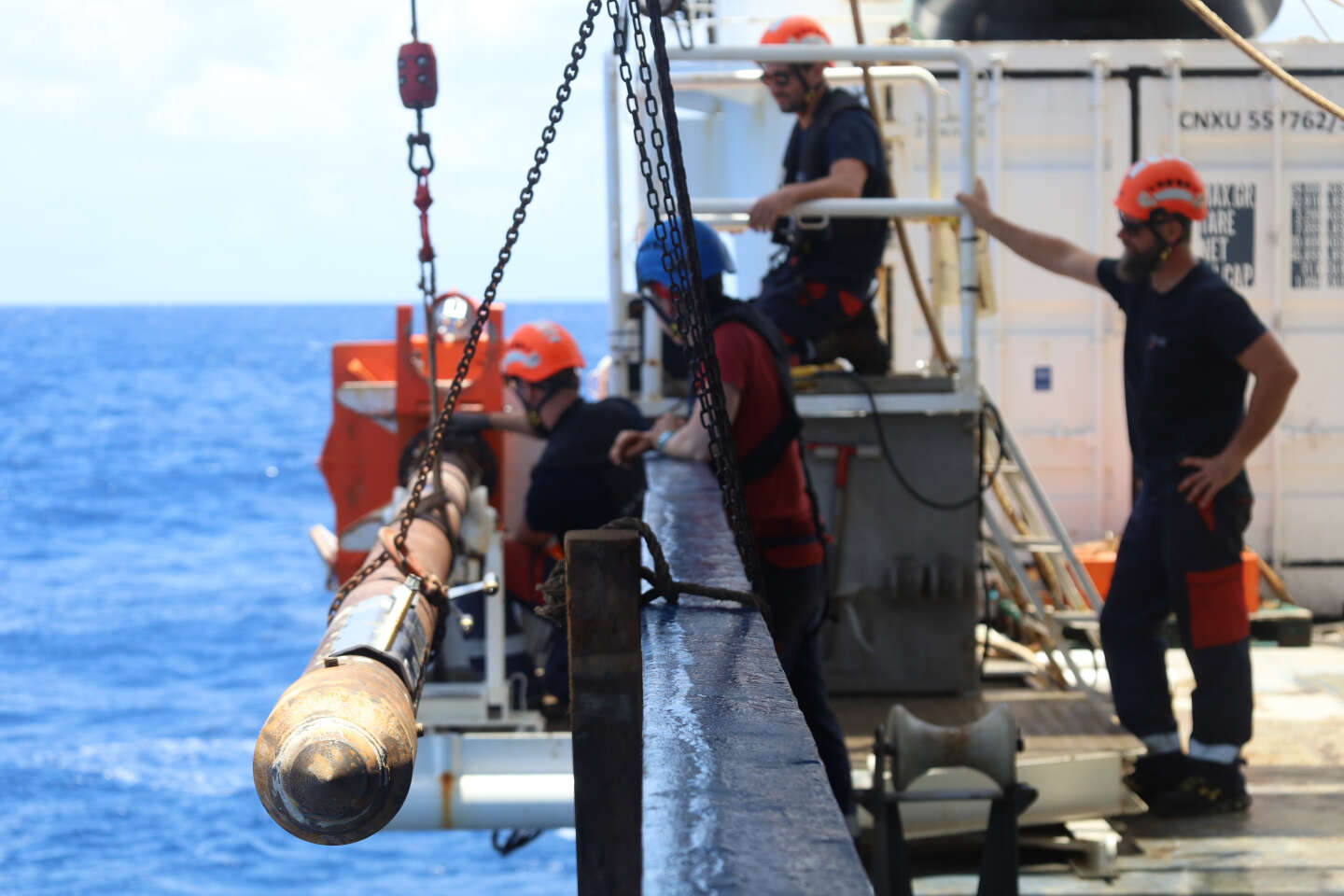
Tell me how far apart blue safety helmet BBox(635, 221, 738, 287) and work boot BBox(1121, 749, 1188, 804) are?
2407mm

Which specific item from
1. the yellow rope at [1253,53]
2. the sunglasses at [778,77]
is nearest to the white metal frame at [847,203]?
the sunglasses at [778,77]

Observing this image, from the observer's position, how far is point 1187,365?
5133 millimetres

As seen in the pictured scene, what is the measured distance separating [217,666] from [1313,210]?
56.6 feet

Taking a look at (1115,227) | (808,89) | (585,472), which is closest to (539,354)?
(585,472)

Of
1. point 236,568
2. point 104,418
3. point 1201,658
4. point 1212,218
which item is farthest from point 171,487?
point 1201,658

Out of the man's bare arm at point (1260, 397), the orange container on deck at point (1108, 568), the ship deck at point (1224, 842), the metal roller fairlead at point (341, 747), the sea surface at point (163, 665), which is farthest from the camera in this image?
the sea surface at point (163, 665)

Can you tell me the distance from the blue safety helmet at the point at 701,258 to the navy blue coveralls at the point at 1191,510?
1554mm

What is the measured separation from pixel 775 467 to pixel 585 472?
1.92 m

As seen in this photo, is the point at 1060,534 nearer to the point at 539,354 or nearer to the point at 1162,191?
the point at 1162,191

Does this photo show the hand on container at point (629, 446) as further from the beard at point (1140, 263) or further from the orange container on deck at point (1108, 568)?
the orange container on deck at point (1108, 568)

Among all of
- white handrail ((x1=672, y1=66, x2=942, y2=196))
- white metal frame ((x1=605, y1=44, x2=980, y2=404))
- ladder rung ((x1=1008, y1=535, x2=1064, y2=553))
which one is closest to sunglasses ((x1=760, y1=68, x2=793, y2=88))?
white metal frame ((x1=605, y1=44, x2=980, y2=404))

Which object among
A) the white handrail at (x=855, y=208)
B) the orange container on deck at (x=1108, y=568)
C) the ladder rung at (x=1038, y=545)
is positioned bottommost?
the orange container on deck at (x=1108, y=568)

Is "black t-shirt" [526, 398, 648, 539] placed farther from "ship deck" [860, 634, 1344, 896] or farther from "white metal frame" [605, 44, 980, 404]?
"ship deck" [860, 634, 1344, 896]

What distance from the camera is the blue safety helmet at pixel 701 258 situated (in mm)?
4477
